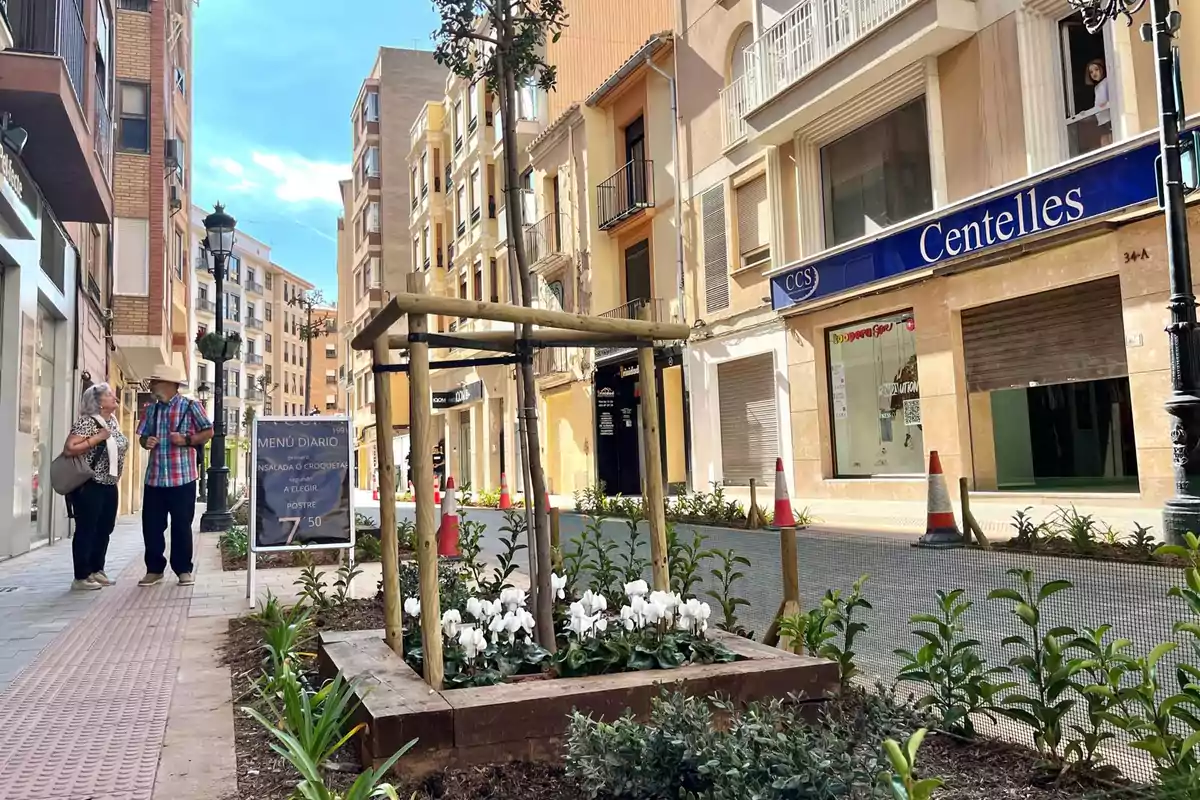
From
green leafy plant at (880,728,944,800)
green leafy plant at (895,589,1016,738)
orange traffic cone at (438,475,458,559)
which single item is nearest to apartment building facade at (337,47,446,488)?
orange traffic cone at (438,475,458,559)

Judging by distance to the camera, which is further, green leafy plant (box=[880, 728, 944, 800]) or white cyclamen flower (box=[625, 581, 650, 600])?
white cyclamen flower (box=[625, 581, 650, 600])

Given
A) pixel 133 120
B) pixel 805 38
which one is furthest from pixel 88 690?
pixel 133 120

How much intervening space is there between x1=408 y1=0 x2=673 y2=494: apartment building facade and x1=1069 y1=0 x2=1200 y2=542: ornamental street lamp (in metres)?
12.4

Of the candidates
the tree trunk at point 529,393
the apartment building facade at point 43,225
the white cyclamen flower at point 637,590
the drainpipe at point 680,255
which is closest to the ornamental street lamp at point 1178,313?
the white cyclamen flower at point 637,590

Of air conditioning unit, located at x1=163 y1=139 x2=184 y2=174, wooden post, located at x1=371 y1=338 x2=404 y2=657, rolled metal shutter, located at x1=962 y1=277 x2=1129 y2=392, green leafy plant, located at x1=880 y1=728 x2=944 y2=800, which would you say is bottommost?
green leafy plant, located at x1=880 y1=728 x2=944 y2=800

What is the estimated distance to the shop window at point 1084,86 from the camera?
11.6 m

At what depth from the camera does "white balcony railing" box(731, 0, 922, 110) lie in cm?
1414

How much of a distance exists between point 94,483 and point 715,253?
13693 millimetres

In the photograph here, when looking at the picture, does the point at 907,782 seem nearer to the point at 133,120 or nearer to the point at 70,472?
the point at 70,472

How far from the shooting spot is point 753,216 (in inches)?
714

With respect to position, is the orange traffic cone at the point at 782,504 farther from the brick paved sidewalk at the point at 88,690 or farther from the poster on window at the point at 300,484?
the brick paved sidewalk at the point at 88,690

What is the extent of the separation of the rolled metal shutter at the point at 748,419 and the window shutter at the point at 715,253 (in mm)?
1429

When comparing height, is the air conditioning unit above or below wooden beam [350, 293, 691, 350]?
above

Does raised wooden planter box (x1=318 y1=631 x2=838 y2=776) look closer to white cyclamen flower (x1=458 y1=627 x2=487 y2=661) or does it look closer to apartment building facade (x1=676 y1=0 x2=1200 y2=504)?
white cyclamen flower (x1=458 y1=627 x2=487 y2=661)
